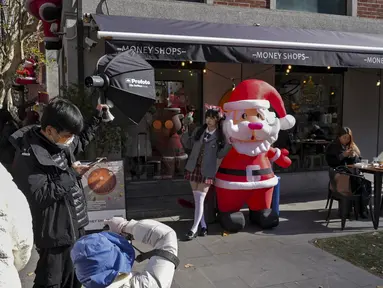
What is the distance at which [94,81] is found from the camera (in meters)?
4.14

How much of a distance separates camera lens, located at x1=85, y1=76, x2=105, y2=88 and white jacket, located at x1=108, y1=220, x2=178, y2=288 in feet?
7.44

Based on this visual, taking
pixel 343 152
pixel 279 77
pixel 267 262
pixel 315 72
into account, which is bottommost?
pixel 267 262

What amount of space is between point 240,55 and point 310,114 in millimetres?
3596

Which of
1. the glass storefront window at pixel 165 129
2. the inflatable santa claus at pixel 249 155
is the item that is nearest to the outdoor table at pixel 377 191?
the inflatable santa claus at pixel 249 155

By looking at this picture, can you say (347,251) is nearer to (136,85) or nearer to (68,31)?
(136,85)

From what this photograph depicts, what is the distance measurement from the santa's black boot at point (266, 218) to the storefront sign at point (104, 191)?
6.73 ft

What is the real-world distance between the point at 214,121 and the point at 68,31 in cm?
295

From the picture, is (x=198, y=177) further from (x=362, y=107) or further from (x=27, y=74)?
(x=27, y=74)

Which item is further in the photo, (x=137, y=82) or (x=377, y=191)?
(x=377, y=191)

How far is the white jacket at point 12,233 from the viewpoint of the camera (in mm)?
1265

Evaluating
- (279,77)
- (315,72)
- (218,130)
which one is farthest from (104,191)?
(315,72)

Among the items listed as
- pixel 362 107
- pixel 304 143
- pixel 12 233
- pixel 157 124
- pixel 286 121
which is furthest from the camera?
pixel 362 107

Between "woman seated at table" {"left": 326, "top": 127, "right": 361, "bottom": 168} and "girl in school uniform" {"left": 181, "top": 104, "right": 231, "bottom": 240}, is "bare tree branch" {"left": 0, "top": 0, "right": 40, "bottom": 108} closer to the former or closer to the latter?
"girl in school uniform" {"left": 181, "top": 104, "right": 231, "bottom": 240}

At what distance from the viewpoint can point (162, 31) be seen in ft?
19.1
